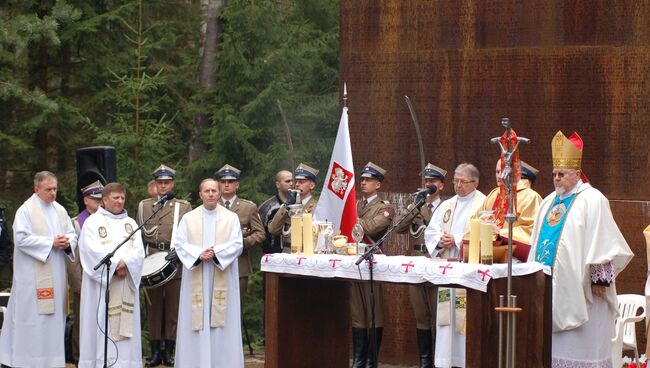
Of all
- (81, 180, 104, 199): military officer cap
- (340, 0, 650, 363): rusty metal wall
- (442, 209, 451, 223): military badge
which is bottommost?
(442, 209, 451, 223): military badge

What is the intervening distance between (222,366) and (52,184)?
2635 millimetres

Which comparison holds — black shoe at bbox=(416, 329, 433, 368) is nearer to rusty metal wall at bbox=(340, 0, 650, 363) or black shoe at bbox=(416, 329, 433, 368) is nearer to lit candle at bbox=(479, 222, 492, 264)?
rusty metal wall at bbox=(340, 0, 650, 363)

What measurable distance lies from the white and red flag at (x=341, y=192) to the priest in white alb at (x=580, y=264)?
239 cm

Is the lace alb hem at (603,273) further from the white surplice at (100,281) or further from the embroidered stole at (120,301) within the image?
the embroidered stole at (120,301)

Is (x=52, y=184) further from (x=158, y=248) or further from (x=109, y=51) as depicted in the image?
(x=109, y=51)

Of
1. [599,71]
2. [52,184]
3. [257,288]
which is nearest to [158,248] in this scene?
[52,184]

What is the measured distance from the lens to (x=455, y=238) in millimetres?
11750

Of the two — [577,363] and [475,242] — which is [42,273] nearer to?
[475,242]

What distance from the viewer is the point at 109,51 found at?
22.2 meters

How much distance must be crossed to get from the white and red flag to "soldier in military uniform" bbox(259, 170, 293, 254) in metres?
1.11

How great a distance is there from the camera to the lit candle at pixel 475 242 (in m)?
10.4

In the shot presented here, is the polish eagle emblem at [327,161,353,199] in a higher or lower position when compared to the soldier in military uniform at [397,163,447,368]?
higher

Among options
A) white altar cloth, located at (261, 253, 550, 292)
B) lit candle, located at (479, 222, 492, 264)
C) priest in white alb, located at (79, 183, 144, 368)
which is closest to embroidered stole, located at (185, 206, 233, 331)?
priest in white alb, located at (79, 183, 144, 368)

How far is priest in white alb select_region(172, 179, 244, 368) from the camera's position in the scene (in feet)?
41.6
